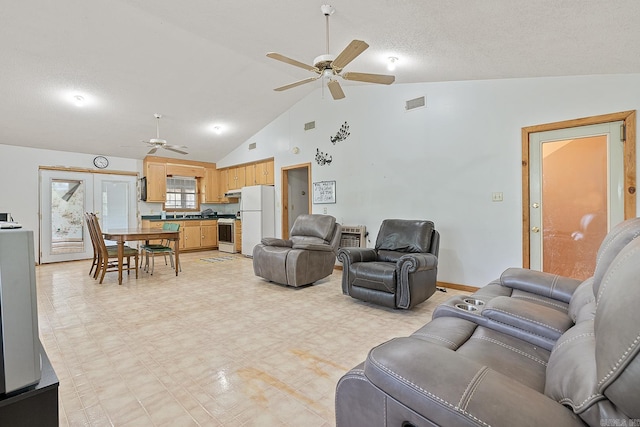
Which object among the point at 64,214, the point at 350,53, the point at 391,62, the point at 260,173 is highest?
the point at 391,62

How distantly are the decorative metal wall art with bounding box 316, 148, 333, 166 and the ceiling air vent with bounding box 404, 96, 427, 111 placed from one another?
160 centimetres

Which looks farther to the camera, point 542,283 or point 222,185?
point 222,185

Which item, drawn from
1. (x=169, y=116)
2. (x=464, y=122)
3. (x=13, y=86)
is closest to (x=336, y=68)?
(x=464, y=122)

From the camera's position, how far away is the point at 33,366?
104 cm

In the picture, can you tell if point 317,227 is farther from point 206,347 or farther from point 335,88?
point 206,347

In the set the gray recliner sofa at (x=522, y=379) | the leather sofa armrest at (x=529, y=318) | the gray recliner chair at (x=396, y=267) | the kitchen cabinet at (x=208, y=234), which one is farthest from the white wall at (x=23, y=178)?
the leather sofa armrest at (x=529, y=318)

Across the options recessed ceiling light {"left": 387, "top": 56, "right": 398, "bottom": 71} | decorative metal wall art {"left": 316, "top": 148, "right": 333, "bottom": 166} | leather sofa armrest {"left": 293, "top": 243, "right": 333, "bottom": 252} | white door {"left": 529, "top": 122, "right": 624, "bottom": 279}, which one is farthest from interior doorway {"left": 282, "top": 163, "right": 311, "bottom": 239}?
white door {"left": 529, "top": 122, "right": 624, "bottom": 279}

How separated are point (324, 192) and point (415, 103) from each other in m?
2.16

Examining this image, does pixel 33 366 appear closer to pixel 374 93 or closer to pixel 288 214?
pixel 374 93

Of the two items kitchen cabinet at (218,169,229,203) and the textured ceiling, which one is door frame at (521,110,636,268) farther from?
kitchen cabinet at (218,169,229,203)

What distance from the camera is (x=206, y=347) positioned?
7.89 feet

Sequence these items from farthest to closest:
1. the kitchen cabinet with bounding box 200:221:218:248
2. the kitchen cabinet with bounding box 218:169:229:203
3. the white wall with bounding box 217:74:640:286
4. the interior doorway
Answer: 1. the kitchen cabinet with bounding box 218:169:229:203
2. the kitchen cabinet with bounding box 200:221:218:248
3. the interior doorway
4. the white wall with bounding box 217:74:640:286

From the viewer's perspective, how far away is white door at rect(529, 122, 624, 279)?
303 cm

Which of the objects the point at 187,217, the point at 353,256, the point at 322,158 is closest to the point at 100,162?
the point at 187,217
